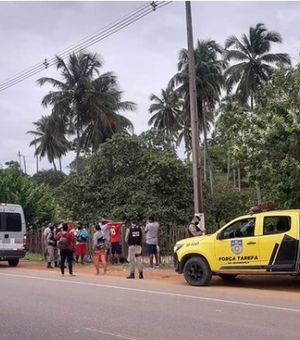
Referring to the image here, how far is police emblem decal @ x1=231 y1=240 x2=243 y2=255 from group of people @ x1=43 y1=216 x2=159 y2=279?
10.9 feet

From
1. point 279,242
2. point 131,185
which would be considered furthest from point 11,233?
point 279,242

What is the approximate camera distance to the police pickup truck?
12.1 m

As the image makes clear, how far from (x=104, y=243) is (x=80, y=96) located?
2513cm

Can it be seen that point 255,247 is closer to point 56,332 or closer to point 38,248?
point 56,332

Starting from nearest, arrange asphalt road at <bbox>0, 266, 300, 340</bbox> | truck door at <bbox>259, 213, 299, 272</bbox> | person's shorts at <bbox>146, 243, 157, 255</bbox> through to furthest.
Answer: asphalt road at <bbox>0, 266, 300, 340</bbox>
truck door at <bbox>259, 213, 299, 272</bbox>
person's shorts at <bbox>146, 243, 157, 255</bbox>

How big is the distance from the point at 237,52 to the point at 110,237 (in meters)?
26.3

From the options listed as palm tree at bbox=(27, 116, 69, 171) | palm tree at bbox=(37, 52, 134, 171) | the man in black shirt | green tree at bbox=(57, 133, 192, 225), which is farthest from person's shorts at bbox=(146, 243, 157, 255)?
palm tree at bbox=(27, 116, 69, 171)

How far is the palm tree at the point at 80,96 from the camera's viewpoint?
3972cm

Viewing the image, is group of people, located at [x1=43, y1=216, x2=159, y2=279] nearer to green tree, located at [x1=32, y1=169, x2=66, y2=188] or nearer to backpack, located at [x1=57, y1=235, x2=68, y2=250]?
backpack, located at [x1=57, y1=235, x2=68, y2=250]

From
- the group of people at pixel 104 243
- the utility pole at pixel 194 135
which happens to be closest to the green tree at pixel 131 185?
the group of people at pixel 104 243

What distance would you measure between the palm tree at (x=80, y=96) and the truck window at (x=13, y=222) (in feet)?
67.4

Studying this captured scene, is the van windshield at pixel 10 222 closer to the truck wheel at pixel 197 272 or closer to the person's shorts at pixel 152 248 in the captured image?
the person's shorts at pixel 152 248

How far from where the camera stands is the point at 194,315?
8.87 metres

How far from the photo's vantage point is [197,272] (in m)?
13.2
